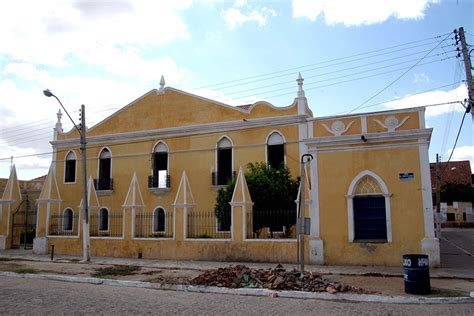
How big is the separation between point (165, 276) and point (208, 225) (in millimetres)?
8382

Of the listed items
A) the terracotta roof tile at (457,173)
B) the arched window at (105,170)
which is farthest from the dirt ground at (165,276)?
the terracotta roof tile at (457,173)

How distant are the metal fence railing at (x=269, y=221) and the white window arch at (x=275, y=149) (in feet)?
15.6

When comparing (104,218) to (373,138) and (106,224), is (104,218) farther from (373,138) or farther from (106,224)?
(373,138)

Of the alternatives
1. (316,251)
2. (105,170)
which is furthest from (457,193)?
(105,170)

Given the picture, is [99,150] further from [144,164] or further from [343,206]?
[343,206]

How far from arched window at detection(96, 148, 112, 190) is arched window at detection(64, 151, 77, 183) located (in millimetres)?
2109

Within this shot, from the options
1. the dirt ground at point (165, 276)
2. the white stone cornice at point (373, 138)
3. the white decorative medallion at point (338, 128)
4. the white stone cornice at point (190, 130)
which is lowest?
the dirt ground at point (165, 276)

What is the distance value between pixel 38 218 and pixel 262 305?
1738 cm

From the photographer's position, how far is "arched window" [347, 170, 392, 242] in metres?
16.0

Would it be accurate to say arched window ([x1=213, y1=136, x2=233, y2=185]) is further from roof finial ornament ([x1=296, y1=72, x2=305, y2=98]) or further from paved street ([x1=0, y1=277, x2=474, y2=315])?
paved street ([x1=0, y1=277, x2=474, y2=315])

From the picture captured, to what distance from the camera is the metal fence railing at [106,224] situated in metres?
23.0

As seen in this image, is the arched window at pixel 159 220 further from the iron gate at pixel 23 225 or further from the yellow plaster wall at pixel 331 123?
the yellow plaster wall at pixel 331 123

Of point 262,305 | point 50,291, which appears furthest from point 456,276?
point 50,291

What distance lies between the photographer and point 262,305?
956cm
